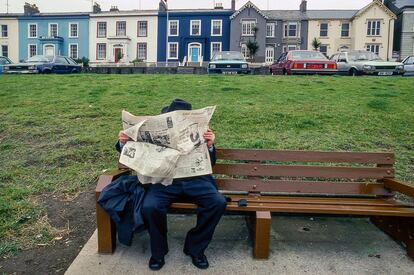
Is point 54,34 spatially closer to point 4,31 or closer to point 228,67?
point 4,31

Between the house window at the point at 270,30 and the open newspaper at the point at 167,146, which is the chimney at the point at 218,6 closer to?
the house window at the point at 270,30

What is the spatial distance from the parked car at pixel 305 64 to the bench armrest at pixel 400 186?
41.3ft

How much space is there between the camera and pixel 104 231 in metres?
3.52

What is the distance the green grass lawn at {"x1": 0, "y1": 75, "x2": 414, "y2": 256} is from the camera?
509cm

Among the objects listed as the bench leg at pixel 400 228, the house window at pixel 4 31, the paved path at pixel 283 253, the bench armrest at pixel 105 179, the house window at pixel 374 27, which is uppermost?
the house window at pixel 374 27

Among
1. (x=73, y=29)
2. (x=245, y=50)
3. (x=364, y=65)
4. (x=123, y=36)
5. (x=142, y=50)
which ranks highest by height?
(x=73, y=29)

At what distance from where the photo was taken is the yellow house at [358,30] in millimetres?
46969

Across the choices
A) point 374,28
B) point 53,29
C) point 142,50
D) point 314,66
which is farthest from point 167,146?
point 53,29

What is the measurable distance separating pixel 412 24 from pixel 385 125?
148ft

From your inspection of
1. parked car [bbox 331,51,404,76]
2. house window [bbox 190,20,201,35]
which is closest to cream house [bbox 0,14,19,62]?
house window [bbox 190,20,201,35]

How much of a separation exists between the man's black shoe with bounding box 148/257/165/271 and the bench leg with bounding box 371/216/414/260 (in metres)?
1.98

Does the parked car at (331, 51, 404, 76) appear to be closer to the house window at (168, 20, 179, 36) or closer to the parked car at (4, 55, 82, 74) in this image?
the parked car at (4, 55, 82, 74)

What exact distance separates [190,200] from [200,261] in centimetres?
47

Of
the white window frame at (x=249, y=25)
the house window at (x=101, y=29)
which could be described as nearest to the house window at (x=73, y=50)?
the house window at (x=101, y=29)
